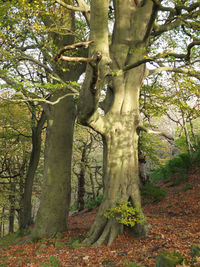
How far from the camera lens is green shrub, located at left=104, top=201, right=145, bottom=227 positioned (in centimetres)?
585

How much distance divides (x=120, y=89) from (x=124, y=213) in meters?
3.74

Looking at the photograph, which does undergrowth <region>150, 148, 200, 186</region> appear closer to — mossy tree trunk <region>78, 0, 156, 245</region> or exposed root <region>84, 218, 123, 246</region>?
mossy tree trunk <region>78, 0, 156, 245</region>

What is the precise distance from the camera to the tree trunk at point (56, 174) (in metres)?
8.38

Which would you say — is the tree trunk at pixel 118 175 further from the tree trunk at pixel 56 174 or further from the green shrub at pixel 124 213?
the tree trunk at pixel 56 174

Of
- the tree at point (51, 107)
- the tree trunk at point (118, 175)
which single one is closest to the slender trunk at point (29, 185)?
the tree at point (51, 107)

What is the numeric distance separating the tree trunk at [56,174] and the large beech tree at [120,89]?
1976mm

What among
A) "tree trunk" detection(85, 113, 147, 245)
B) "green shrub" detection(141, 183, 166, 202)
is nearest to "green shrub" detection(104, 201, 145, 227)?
"tree trunk" detection(85, 113, 147, 245)

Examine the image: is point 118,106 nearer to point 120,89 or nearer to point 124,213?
point 120,89

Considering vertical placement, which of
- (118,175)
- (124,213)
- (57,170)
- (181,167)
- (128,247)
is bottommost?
(128,247)

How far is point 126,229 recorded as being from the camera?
21.8ft

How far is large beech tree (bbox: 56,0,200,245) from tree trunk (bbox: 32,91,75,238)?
1976mm

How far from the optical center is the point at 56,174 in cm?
868

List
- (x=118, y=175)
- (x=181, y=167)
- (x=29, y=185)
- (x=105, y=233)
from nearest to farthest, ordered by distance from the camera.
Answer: (x=105, y=233)
(x=118, y=175)
(x=181, y=167)
(x=29, y=185)

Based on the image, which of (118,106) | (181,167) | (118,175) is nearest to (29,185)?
(118,175)
